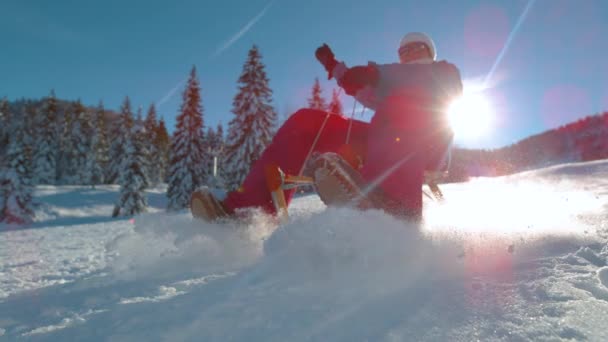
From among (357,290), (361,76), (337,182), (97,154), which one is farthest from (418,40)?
(97,154)

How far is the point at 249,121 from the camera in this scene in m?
24.0

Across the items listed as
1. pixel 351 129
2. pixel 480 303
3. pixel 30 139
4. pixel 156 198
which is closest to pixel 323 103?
pixel 156 198

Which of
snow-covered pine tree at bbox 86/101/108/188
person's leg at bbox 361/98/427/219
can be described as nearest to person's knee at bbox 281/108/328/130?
person's leg at bbox 361/98/427/219

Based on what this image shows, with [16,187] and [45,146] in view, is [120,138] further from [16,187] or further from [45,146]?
[16,187]

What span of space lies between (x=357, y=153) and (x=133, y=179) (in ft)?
95.1

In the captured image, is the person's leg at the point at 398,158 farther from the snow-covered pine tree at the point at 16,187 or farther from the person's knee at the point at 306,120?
the snow-covered pine tree at the point at 16,187

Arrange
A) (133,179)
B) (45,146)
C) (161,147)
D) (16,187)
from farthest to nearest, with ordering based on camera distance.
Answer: (161,147) < (45,146) < (133,179) < (16,187)

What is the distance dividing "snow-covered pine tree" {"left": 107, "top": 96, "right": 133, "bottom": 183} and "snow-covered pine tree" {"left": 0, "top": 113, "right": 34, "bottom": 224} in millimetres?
13959

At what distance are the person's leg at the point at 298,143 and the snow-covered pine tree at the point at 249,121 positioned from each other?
68.0ft

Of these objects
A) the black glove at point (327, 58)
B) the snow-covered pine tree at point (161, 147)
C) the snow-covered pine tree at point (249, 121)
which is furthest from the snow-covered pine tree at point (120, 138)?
the black glove at point (327, 58)

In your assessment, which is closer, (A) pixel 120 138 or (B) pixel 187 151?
(B) pixel 187 151

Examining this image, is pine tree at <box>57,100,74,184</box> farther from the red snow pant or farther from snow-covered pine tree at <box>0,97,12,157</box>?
the red snow pant

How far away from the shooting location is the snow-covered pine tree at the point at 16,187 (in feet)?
72.5

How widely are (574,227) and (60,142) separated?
5868cm
